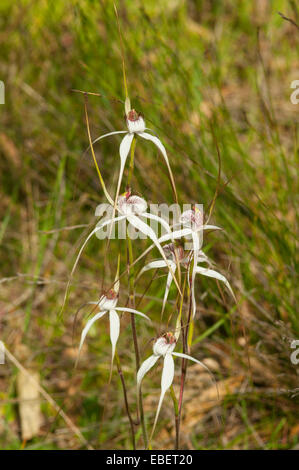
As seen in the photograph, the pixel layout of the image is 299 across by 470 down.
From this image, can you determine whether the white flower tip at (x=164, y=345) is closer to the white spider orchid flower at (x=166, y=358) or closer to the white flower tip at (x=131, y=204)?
Answer: the white spider orchid flower at (x=166, y=358)

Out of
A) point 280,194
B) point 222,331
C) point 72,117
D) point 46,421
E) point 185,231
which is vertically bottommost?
point 46,421

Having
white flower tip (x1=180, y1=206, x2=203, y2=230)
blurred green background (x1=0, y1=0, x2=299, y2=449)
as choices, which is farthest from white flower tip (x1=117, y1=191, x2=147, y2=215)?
blurred green background (x1=0, y1=0, x2=299, y2=449)

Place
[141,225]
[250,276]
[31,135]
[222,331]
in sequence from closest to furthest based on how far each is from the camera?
[141,225] < [250,276] < [222,331] < [31,135]

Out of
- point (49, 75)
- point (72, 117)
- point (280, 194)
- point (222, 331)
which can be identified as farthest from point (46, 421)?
point (49, 75)

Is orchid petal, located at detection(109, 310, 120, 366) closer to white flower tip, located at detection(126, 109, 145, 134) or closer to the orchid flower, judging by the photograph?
the orchid flower
